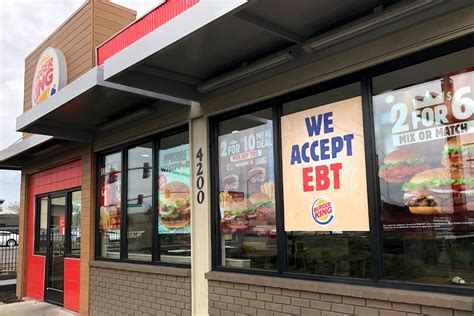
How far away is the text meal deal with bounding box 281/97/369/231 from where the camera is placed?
4.03 metres

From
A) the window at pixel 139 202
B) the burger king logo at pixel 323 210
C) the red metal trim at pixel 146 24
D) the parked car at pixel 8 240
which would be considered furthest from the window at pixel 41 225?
the parked car at pixel 8 240

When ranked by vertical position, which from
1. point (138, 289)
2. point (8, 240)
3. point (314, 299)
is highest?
point (314, 299)

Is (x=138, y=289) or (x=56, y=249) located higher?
(x=56, y=249)

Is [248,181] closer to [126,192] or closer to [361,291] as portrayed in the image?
[361,291]

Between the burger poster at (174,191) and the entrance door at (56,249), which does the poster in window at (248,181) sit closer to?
the burger poster at (174,191)

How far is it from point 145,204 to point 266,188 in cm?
253

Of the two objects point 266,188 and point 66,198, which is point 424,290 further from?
point 66,198

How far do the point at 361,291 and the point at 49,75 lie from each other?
765 cm

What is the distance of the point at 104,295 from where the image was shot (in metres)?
7.18

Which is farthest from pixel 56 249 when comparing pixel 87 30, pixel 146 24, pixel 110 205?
pixel 146 24

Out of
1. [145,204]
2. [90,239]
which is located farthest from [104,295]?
[145,204]

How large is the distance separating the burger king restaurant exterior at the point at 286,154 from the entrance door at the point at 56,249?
2.10 metres

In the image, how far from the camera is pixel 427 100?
3676 millimetres

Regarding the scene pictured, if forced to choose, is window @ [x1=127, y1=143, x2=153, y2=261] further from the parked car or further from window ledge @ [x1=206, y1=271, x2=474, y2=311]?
the parked car
